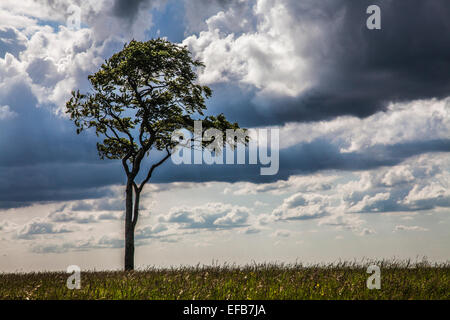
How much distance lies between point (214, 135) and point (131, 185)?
5989mm

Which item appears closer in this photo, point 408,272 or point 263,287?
point 263,287

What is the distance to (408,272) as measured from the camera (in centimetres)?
1538

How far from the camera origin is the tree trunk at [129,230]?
2324 centimetres

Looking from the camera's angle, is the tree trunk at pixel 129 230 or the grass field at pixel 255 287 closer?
the grass field at pixel 255 287

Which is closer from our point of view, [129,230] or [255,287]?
[255,287]

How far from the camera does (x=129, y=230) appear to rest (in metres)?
23.7

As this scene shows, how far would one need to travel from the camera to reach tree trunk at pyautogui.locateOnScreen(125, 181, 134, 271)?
23.2 m

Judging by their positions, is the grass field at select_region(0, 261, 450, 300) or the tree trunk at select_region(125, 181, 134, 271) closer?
the grass field at select_region(0, 261, 450, 300)

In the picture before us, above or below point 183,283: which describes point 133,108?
above

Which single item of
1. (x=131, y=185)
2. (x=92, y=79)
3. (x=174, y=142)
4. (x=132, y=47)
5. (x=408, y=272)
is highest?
(x=132, y=47)
